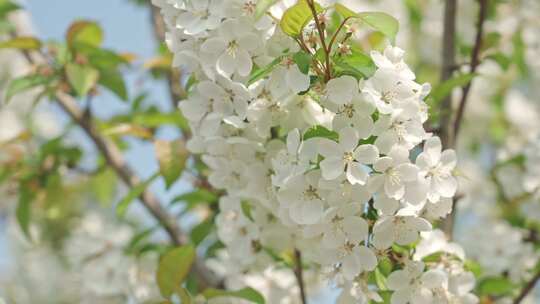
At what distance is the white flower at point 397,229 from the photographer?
161 cm

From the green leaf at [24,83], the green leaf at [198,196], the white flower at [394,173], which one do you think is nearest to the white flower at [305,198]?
the white flower at [394,173]

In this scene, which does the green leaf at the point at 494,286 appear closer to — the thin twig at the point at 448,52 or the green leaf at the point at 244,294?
the thin twig at the point at 448,52

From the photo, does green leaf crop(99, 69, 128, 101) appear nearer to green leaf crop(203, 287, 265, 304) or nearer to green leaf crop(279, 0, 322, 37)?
green leaf crop(203, 287, 265, 304)

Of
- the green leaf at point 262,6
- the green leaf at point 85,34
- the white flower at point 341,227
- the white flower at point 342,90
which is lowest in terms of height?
the green leaf at point 85,34

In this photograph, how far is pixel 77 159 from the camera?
3.21m

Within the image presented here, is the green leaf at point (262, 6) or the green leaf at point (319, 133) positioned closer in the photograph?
the green leaf at point (262, 6)

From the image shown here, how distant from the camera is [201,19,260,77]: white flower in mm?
1639

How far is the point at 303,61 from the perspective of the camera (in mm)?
1564

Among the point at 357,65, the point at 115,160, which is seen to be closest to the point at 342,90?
the point at 357,65

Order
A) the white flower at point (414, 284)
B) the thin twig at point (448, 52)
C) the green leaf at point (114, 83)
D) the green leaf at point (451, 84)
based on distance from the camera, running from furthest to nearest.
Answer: the green leaf at point (114, 83) < the thin twig at point (448, 52) < the green leaf at point (451, 84) < the white flower at point (414, 284)

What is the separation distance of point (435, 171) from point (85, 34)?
160 cm

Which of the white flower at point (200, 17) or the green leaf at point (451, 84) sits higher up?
the white flower at point (200, 17)

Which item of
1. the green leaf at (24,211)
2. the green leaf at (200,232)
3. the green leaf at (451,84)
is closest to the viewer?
the green leaf at (451,84)

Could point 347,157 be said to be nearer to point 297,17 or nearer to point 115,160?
point 297,17
